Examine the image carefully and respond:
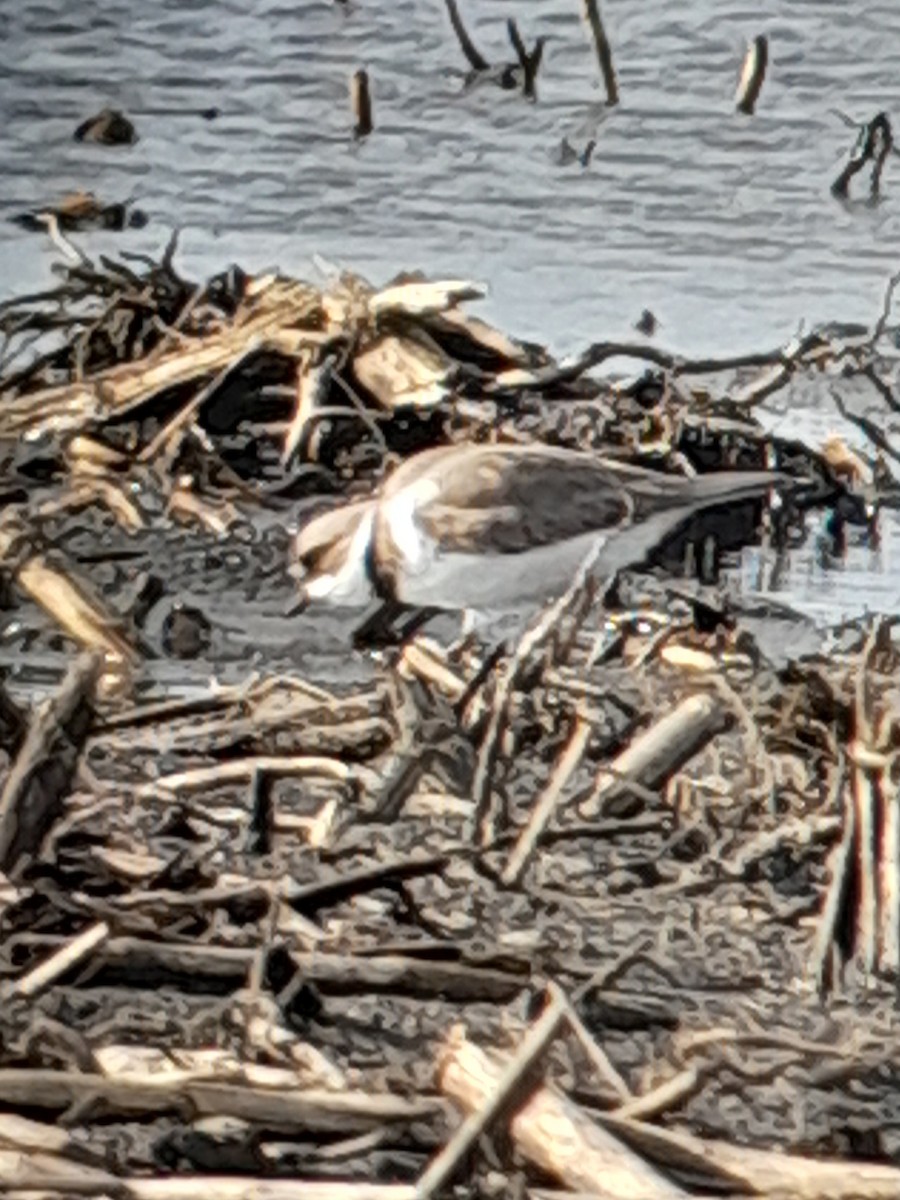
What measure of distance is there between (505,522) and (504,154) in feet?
0.82

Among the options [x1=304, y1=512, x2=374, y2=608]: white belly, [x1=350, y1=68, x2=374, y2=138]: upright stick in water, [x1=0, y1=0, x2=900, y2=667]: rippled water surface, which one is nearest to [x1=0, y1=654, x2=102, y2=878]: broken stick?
[x1=304, y1=512, x2=374, y2=608]: white belly

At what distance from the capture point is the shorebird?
1507 mm

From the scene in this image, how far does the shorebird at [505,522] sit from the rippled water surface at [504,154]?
0.09 meters

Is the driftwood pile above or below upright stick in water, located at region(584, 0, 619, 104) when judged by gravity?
below

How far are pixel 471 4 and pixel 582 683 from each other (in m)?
0.45

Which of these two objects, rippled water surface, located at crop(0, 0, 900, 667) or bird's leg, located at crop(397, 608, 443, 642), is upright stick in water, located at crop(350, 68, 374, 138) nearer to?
rippled water surface, located at crop(0, 0, 900, 667)

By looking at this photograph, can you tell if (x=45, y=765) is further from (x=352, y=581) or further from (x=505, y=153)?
(x=505, y=153)

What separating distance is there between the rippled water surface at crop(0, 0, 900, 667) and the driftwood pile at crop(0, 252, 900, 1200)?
3cm

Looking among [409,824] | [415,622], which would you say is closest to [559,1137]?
[409,824]

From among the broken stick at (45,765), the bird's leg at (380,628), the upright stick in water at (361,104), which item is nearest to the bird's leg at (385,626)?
the bird's leg at (380,628)

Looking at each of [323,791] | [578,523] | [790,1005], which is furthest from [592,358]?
[790,1005]

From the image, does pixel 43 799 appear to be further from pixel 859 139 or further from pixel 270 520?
pixel 859 139

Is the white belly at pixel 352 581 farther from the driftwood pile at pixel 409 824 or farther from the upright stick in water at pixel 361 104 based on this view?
the upright stick in water at pixel 361 104

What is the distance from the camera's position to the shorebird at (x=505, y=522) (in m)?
1.51
